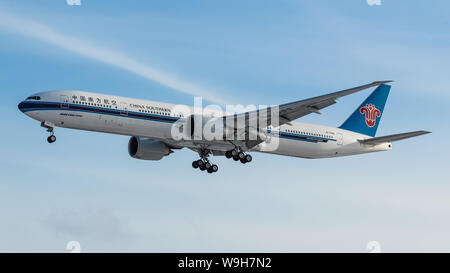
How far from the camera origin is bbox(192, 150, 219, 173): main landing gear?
168 ft

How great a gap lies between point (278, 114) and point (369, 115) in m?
14.4

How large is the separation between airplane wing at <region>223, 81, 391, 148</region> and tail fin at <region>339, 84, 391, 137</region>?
37.0 feet

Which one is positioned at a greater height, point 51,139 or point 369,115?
point 369,115

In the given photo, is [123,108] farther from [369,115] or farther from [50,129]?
[369,115]

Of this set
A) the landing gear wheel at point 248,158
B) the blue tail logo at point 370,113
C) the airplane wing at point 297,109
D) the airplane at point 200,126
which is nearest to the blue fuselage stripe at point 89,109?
the airplane at point 200,126

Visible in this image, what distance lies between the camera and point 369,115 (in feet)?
192

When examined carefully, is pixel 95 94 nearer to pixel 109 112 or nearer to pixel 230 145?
pixel 109 112

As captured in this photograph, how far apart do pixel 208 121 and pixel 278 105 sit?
505 centimetres

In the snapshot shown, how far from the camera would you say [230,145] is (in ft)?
166

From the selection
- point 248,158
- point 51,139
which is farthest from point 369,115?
point 51,139

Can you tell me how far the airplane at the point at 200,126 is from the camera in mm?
45438

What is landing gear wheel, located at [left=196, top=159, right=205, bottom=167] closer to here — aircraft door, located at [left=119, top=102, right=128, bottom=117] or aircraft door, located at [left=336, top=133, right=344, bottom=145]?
aircraft door, located at [left=119, top=102, right=128, bottom=117]

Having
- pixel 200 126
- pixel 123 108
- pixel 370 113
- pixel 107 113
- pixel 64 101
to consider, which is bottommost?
pixel 200 126

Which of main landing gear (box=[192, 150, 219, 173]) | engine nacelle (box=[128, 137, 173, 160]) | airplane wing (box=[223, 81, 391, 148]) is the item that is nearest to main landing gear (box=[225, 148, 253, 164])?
airplane wing (box=[223, 81, 391, 148])
